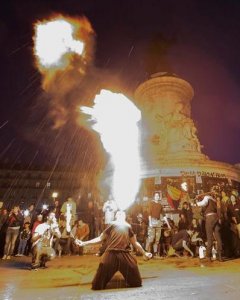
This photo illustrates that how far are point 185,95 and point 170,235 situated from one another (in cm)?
1642

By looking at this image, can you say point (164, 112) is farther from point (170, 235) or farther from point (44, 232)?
point (44, 232)

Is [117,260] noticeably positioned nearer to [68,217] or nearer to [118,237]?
[118,237]

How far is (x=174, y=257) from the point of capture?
37.2ft

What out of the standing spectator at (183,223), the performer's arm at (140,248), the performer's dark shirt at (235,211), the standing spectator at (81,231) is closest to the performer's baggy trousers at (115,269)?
the performer's arm at (140,248)

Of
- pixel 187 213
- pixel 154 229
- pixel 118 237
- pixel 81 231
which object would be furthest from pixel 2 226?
pixel 118 237

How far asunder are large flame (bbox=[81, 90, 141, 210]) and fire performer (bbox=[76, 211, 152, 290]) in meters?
12.5

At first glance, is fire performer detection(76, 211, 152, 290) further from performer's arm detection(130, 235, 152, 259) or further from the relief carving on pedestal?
the relief carving on pedestal

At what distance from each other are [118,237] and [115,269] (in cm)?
66

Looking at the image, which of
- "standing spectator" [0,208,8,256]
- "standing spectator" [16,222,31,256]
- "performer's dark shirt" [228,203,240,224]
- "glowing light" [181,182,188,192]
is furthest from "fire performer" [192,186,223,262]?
"glowing light" [181,182,188,192]

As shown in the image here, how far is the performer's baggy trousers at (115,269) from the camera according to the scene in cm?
584

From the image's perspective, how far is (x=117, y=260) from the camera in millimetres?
6043

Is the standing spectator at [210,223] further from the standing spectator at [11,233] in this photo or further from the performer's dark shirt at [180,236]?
the standing spectator at [11,233]

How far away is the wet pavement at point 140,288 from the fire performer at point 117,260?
0.19m

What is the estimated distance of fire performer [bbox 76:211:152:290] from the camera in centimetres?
589
